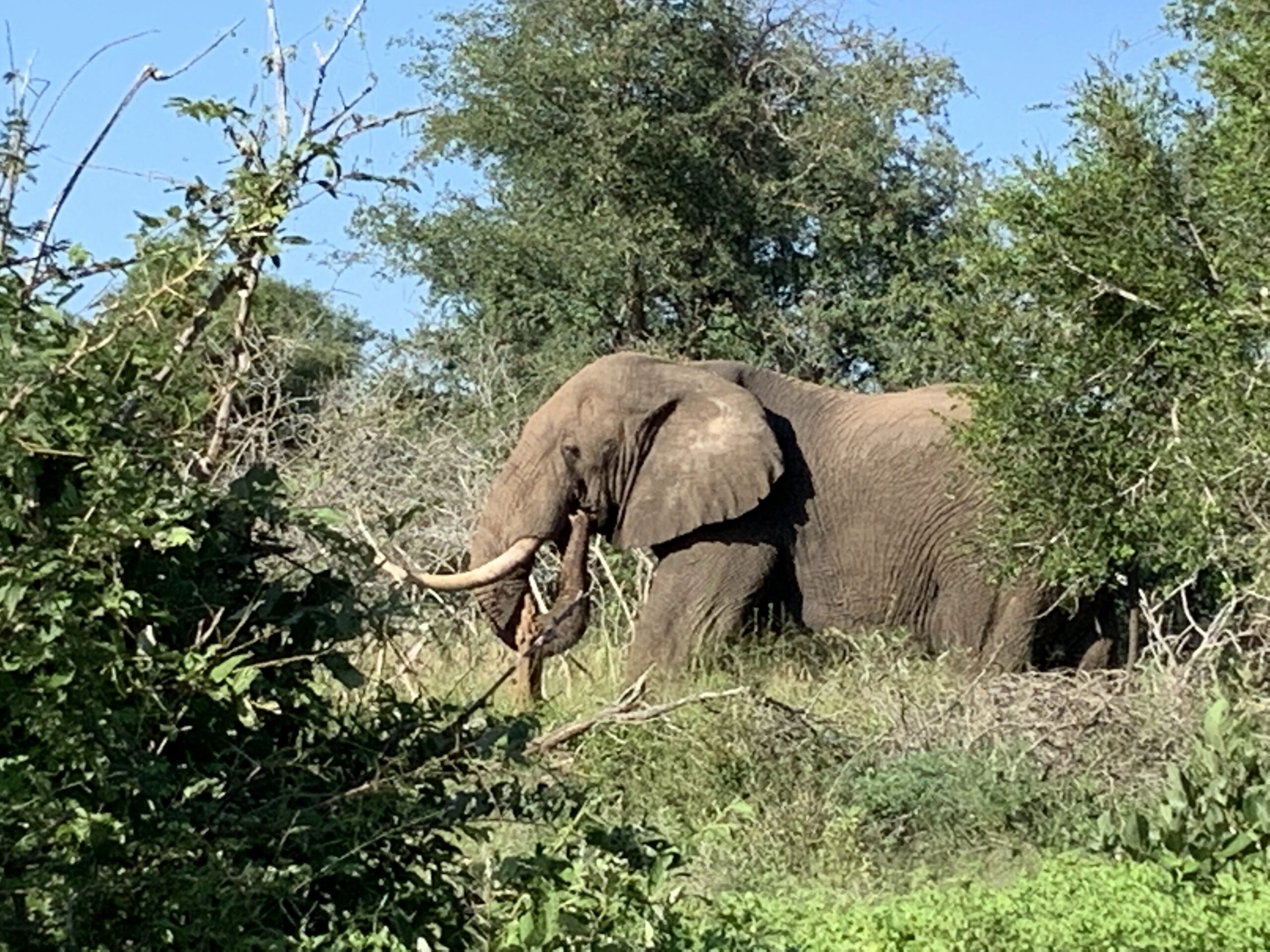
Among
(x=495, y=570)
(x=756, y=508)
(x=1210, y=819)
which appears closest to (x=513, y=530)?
(x=495, y=570)

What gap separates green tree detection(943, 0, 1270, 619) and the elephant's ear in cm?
220

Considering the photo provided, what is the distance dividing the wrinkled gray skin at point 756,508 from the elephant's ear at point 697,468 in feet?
0.03

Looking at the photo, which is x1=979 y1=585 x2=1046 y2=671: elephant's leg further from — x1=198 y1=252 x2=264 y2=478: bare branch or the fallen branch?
x1=198 y1=252 x2=264 y2=478: bare branch

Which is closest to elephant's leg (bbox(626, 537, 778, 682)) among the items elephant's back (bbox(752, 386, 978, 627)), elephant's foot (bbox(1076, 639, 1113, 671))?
elephant's back (bbox(752, 386, 978, 627))

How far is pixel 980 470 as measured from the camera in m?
12.5

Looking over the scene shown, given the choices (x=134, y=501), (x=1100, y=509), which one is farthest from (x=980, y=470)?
(x=134, y=501)

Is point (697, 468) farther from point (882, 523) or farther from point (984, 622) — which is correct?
point (984, 622)

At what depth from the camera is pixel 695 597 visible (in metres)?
12.9

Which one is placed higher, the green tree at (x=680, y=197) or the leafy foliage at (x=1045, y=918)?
the green tree at (x=680, y=197)

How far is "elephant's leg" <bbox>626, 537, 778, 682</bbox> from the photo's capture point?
496 inches

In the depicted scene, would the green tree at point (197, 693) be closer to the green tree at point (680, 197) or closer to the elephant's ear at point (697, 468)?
the elephant's ear at point (697, 468)

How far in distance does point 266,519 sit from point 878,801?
462 cm

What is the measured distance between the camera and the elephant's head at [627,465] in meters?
12.8

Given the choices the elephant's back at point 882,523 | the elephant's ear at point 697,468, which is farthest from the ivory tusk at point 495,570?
the elephant's back at point 882,523
